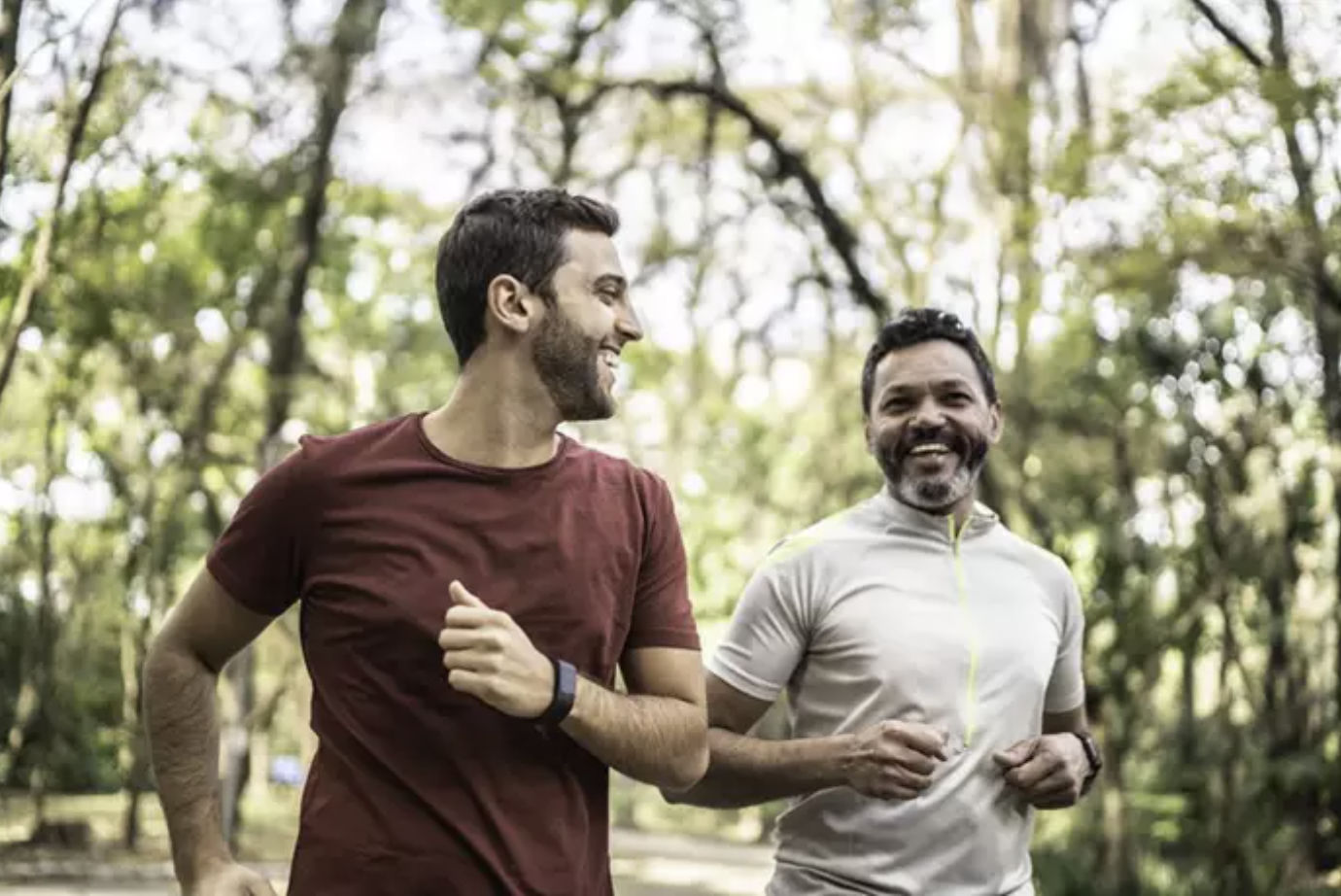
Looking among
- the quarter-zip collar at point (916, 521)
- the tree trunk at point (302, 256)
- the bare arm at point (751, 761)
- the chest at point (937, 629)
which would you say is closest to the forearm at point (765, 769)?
the bare arm at point (751, 761)

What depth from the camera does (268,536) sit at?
7.38 ft

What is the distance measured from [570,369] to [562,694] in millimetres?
436

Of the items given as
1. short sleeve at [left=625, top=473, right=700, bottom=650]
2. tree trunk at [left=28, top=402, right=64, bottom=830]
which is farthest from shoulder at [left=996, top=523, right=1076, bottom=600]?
tree trunk at [left=28, top=402, right=64, bottom=830]

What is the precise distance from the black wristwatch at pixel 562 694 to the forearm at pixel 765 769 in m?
0.67

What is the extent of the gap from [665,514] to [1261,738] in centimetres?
1002

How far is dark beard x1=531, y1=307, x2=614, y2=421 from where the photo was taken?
7.38 ft

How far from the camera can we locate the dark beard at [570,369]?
88.6 inches

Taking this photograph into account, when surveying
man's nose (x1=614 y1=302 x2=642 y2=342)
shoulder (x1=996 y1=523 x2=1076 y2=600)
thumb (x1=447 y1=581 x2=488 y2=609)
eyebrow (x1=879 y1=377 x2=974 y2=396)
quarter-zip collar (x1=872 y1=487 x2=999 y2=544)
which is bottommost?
shoulder (x1=996 y1=523 x2=1076 y2=600)

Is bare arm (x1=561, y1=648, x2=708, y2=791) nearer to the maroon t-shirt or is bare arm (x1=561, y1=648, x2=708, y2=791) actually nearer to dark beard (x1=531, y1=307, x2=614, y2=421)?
the maroon t-shirt

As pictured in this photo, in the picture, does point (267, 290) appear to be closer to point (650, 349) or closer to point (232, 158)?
point (232, 158)

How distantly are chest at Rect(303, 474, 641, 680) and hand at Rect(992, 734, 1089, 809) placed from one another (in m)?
0.84

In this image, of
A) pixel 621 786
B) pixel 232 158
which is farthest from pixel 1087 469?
pixel 232 158

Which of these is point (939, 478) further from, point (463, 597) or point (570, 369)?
point (463, 597)

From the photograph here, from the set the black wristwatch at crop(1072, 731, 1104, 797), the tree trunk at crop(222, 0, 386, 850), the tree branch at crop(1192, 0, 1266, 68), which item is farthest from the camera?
the tree trunk at crop(222, 0, 386, 850)
